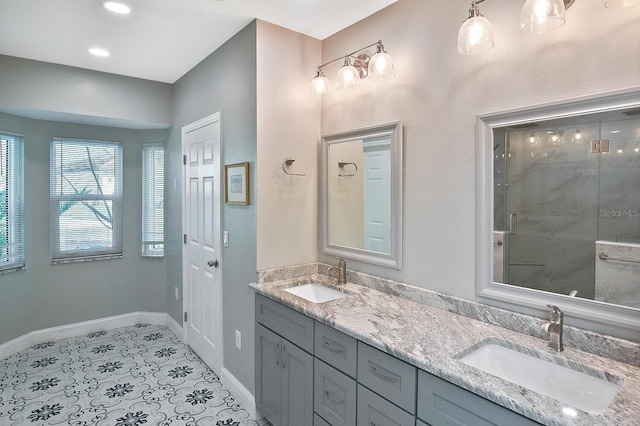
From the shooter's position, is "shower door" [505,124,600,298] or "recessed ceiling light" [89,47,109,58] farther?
"recessed ceiling light" [89,47,109,58]

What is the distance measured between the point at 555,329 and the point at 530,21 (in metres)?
1.19

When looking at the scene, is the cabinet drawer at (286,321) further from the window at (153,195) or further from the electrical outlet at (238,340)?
the window at (153,195)

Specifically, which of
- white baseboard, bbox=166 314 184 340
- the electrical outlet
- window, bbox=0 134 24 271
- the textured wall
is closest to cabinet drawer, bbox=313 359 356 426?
the textured wall

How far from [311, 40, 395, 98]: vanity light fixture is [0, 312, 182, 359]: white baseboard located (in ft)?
9.35

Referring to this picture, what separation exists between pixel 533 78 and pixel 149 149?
12.6 feet

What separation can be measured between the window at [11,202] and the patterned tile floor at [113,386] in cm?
93

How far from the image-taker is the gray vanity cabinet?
1.97m

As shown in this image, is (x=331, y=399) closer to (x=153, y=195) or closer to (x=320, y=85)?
(x=320, y=85)

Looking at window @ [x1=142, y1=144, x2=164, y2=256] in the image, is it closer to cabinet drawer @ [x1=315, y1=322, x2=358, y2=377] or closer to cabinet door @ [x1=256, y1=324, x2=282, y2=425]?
cabinet door @ [x1=256, y1=324, x2=282, y2=425]

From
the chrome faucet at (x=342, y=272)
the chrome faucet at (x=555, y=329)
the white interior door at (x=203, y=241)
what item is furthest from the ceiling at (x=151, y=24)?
the chrome faucet at (x=555, y=329)

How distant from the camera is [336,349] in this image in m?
1.76

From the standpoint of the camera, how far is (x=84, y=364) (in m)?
3.21

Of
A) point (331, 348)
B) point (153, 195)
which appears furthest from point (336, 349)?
point (153, 195)

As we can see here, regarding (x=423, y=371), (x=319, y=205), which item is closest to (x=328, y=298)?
(x=319, y=205)
